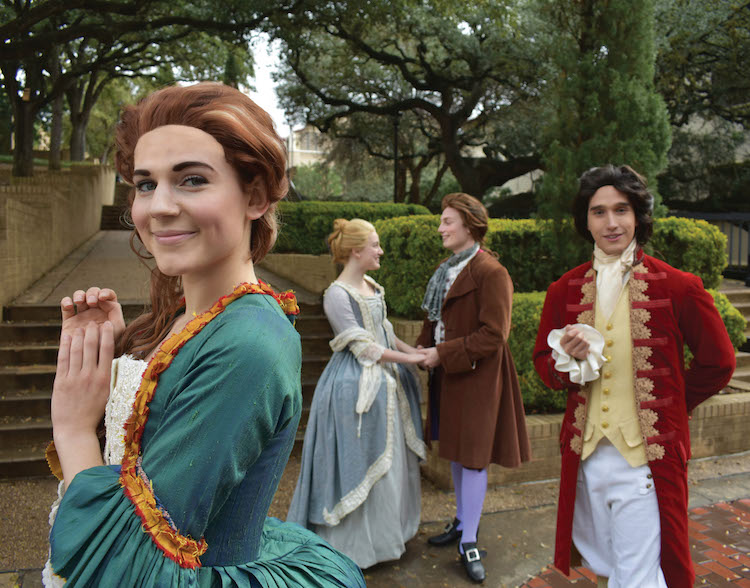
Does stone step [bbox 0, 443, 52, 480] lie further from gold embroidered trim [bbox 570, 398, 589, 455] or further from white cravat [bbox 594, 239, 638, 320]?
white cravat [bbox 594, 239, 638, 320]

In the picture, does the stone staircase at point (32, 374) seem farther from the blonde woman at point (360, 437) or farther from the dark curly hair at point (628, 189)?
the dark curly hair at point (628, 189)

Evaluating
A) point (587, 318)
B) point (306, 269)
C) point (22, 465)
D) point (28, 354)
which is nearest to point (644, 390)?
point (587, 318)

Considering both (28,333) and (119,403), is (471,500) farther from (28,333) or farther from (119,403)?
(28,333)

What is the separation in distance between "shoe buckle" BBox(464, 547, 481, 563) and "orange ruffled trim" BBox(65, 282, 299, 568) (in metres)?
3.00

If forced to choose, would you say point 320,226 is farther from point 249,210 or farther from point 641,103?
point 249,210

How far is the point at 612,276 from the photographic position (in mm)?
2961

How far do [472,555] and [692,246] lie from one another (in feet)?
15.7

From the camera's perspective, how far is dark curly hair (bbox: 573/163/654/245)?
9.43 feet

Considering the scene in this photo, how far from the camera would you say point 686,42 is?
15.7 metres

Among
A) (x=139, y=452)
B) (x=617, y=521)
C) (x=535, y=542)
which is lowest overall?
(x=535, y=542)

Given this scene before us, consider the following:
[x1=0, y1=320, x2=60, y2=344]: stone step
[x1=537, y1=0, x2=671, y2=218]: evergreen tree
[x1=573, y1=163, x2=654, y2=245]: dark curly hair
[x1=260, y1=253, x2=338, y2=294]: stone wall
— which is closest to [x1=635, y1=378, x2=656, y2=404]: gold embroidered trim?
[x1=573, y1=163, x2=654, y2=245]: dark curly hair

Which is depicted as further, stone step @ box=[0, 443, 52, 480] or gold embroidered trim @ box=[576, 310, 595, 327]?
stone step @ box=[0, 443, 52, 480]

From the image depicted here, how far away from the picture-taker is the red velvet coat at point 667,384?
2.66 m

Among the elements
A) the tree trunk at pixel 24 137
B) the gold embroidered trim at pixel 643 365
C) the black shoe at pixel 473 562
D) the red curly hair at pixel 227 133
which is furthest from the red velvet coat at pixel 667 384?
the tree trunk at pixel 24 137
